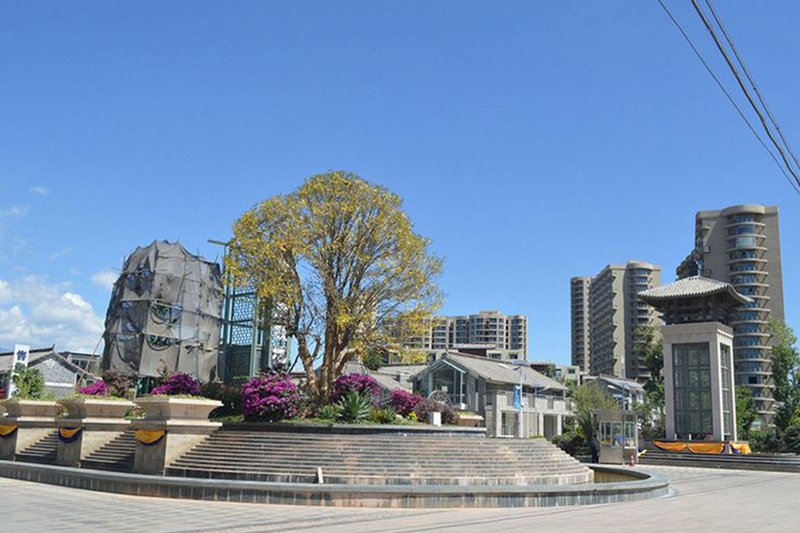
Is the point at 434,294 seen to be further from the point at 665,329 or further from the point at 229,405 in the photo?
the point at 665,329

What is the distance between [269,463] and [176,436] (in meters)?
3.26

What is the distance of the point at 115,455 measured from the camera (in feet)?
74.5

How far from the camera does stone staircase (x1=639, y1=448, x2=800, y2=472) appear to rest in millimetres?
34009

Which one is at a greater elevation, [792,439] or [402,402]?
[402,402]

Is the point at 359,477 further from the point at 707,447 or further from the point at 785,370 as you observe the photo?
the point at 785,370

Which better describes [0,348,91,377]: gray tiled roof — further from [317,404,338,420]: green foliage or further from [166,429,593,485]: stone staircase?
[166,429,593,485]: stone staircase

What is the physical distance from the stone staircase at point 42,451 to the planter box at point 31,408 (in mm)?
939

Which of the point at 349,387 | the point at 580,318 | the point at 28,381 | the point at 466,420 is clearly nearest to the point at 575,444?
the point at 466,420

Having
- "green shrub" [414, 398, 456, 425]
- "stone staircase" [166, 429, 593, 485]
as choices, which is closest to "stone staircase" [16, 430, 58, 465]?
"stone staircase" [166, 429, 593, 485]

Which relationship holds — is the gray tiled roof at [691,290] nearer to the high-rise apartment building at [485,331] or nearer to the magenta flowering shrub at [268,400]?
the magenta flowering shrub at [268,400]

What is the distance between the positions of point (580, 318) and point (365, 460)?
15583cm

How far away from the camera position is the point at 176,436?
2038 cm

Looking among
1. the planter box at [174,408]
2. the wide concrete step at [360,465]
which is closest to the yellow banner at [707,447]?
the wide concrete step at [360,465]

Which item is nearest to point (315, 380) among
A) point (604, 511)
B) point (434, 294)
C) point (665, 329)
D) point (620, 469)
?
point (434, 294)
